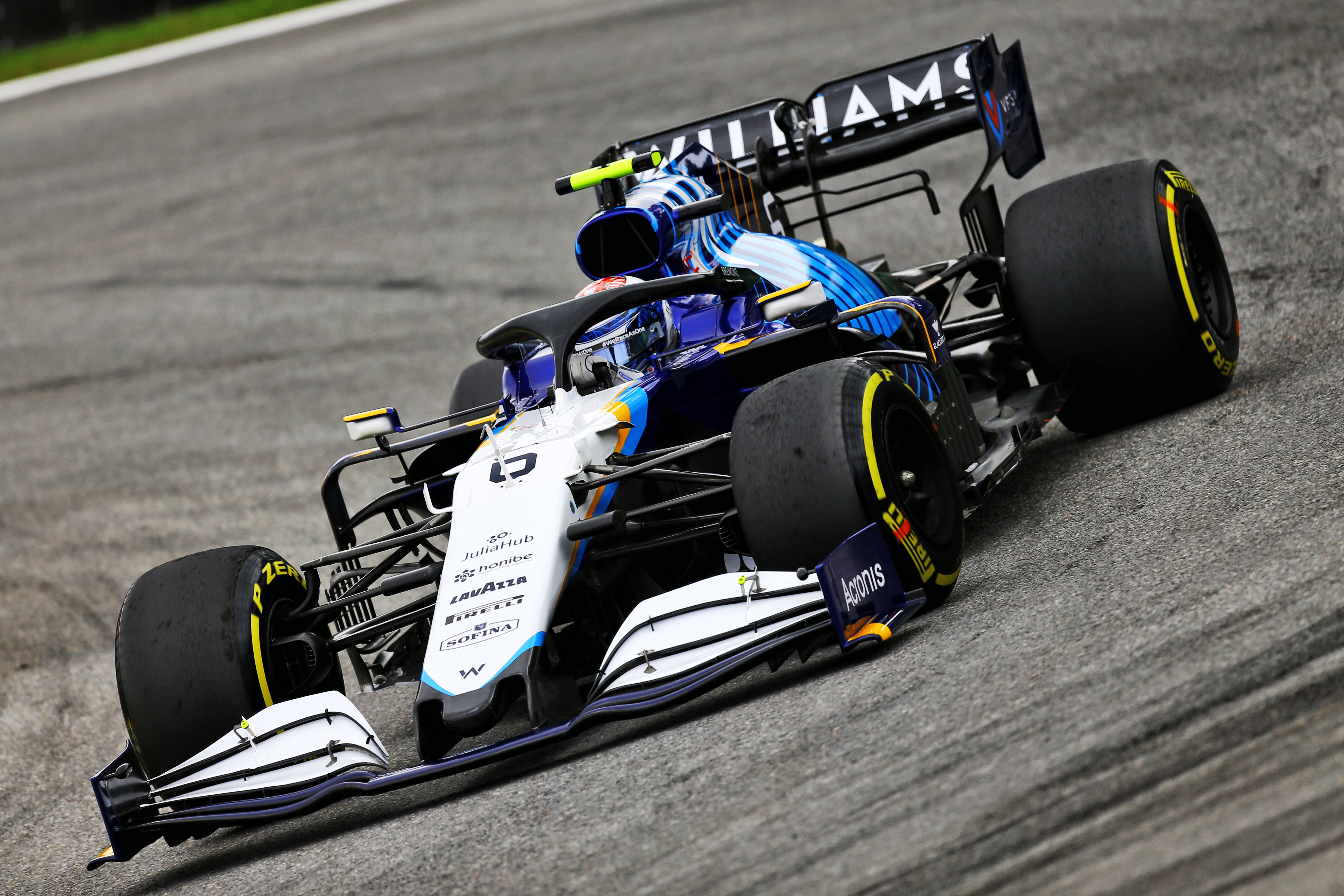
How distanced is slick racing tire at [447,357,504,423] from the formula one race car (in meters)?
0.02

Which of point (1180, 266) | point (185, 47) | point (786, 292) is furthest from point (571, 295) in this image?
point (185, 47)

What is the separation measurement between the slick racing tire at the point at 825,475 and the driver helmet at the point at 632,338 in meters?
1.03

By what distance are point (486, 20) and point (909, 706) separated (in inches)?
729

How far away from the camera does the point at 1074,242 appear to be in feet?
21.7

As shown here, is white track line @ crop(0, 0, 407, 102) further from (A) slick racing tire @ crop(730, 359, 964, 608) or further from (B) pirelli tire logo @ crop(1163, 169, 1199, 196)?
(A) slick racing tire @ crop(730, 359, 964, 608)

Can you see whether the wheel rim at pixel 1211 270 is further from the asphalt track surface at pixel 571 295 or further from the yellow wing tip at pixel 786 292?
the yellow wing tip at pixel 786 292

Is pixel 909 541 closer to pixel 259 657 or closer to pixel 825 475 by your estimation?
pixel 825 475

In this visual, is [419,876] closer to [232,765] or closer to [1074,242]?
[232,765]

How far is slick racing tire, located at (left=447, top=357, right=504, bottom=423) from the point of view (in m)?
8.05

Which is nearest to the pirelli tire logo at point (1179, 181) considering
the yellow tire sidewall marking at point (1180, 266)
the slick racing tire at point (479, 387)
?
the yellow tire sidewall marking at point (1180, 266)

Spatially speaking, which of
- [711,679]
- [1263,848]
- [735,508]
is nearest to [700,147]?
[735,508]

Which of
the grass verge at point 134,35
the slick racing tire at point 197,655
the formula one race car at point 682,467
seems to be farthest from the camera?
the grass verge at point 134,35

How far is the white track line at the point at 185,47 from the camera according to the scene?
2197 cm

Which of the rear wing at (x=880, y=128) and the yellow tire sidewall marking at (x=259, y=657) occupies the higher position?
the rear wing at (x=880, y=128)
